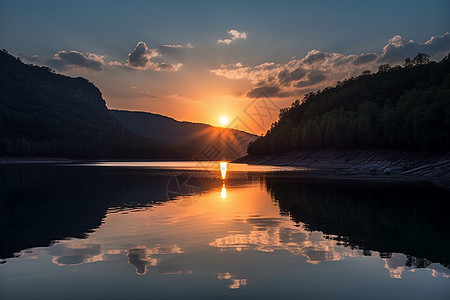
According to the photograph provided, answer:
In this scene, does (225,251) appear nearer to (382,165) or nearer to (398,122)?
(382,165)

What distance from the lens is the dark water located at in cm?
1314

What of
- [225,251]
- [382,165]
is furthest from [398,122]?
[225,251]

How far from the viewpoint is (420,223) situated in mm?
25938

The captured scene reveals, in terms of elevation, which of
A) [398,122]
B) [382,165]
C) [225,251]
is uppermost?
[398,122]

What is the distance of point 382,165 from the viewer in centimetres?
10225

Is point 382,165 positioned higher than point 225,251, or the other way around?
point 382,165

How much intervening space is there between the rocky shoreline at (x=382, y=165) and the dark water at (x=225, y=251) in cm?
3489

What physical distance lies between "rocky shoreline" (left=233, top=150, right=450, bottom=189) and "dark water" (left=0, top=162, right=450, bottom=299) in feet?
114

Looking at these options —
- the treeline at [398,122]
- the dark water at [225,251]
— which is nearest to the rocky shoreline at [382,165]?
the treeline at [398,122]

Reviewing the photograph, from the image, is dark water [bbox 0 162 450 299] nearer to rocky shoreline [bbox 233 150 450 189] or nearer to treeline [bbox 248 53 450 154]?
rocky shoreline [bbox 233 150 450 189]

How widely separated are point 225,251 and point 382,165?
9424 cm

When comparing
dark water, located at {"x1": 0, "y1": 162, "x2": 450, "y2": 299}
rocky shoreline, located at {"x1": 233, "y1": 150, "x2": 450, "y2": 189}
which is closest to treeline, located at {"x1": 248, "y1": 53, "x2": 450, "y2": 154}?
rocky shoreline, located at {"x1": 233, "y1": 150, "x2": 450, "y2": 189}

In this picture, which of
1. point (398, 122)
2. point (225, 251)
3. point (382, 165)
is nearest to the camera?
point (225, 251)

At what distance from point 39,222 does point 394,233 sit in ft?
77.1
